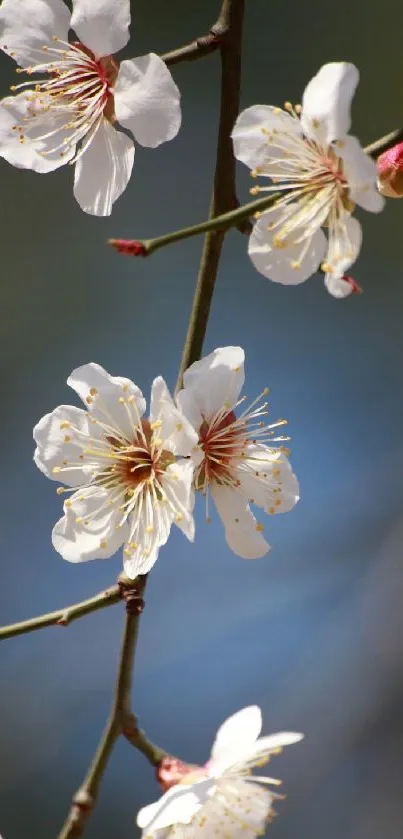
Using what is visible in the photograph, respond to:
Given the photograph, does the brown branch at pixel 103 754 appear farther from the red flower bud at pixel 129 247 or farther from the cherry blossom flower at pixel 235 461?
the red flower bud at pixel 129 247

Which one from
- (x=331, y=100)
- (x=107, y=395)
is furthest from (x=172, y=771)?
(x=331, y=100)

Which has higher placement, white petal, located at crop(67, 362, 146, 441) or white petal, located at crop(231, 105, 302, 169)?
white petal, located at crop(231, 105, 302, 169)

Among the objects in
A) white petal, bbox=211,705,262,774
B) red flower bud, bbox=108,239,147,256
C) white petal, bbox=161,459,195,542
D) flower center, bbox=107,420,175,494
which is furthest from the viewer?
white petal, bbox=211,705,262,774

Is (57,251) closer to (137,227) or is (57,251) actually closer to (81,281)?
(81,281)

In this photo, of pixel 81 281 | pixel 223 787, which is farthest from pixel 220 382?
pixel 81 281

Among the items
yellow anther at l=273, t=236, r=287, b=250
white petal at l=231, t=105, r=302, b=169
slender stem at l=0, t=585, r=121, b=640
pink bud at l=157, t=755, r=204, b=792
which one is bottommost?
pink bud at l=157, t=755, r=204, b=792

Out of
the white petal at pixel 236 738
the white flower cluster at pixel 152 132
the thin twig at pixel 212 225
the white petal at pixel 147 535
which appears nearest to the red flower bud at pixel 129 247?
the thin twig at pixel 212 225

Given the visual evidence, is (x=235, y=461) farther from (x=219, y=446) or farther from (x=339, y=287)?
(x=339, y=287)

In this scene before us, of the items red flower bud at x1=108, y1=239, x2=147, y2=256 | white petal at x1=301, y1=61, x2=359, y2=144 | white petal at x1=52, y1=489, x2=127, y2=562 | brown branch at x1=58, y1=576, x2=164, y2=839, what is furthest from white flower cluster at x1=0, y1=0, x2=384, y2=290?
brown branch at x1=58, y1=576, x2=164, y2=839

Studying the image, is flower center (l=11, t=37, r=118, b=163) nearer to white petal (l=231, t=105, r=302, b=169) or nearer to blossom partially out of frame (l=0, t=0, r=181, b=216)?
blossom partially out of frame (l=0, t=0, r=181, b=216)
